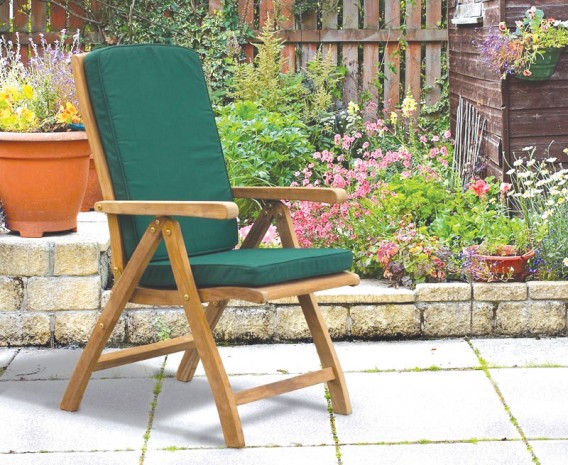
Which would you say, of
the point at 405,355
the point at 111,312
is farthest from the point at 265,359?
the point at 111,312

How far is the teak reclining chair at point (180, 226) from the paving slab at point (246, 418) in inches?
3.8

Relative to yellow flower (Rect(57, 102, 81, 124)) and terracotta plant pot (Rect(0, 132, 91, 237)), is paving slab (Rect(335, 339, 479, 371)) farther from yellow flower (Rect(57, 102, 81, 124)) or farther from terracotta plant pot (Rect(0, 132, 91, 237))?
yellow flower (Rect(57, 102, 81, 124))

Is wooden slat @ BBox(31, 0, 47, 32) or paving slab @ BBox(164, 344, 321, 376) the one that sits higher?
wooden slat @ BBox(31, 0, 47, 32)

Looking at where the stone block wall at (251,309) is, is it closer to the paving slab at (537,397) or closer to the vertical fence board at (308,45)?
the paving slab at (537,397)

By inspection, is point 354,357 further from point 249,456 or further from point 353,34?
point 353,34

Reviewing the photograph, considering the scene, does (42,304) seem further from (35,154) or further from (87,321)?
(35,154)

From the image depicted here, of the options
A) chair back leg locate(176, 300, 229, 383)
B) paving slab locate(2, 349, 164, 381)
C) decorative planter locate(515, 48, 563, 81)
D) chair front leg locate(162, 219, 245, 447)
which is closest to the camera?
chair front leg locate(162, 219, 245, 447)

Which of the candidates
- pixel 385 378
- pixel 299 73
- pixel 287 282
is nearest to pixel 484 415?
pixel 385 378

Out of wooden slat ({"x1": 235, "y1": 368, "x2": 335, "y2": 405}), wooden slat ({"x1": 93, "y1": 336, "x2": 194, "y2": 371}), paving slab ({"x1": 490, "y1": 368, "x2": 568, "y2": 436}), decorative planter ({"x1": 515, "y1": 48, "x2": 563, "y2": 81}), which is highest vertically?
decorative planter ({"x1": 515, "y1": 48, "x2": 563, "y2": 81})

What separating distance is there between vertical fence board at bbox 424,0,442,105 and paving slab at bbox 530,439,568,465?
5.32 meters

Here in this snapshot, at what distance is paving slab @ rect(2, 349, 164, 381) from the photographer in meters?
4.05

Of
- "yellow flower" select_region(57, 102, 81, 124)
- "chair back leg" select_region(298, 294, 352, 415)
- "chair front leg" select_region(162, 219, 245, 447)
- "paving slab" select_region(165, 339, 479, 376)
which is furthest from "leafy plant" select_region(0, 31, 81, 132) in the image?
"chair back leg" select_region(298, 294, 352, 415)

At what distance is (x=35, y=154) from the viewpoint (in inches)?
174

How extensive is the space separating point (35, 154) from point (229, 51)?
11.7 ft
